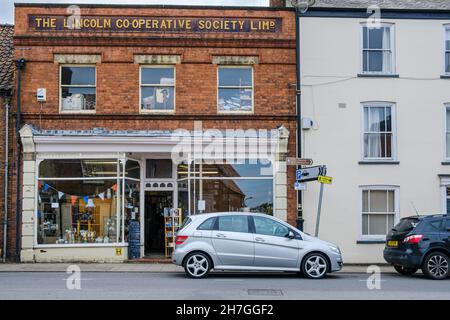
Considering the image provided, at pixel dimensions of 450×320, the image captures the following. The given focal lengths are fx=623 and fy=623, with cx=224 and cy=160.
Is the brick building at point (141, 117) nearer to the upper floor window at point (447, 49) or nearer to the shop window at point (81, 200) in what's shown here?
the shop window at point (81, 200)

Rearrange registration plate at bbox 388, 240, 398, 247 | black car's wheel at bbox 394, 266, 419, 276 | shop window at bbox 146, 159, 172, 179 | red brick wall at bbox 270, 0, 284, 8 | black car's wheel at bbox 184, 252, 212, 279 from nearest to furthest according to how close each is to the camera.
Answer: black car's wheel at bbox 184, 252, 212, 279 < registration plate at bbox 388, 240, 398, 247 < black car's wheel at bbox 394, 266, 419, 276 < shop window at bbox 146, 159, 172, 179 < red brick wall at bbox 270, 0, 284, 8

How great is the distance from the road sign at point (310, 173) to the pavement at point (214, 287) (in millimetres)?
2849

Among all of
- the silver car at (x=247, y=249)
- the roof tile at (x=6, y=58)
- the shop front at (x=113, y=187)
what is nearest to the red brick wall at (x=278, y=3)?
the shop front at (x=113, y=187)

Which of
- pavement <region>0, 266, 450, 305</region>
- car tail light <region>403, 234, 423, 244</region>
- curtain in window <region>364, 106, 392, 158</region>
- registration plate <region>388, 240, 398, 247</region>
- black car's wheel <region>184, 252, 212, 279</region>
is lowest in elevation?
pavement <region>0, 266, 450, 305</region>

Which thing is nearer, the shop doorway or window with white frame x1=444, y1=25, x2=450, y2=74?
Result: the shop doorway

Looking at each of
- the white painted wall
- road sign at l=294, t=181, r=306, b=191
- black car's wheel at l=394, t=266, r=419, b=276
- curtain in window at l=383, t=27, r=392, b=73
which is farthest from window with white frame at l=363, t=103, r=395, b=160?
black car's wheel at l=394, t=266, r=419, b=276

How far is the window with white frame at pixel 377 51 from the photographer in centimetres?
2048

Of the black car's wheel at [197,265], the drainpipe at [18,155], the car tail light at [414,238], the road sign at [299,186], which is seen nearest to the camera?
the black car's wheel at [197,265]

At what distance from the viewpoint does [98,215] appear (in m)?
19.2

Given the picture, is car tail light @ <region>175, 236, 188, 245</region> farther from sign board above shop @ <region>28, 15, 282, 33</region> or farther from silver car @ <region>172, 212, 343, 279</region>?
sign board above shop @ <region>28, 15, 282, 33</region>

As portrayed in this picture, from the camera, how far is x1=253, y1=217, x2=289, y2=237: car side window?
15031 millimetres

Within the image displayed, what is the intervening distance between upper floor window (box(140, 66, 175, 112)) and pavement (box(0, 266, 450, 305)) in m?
5.81

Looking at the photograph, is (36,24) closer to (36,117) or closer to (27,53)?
(27,53)

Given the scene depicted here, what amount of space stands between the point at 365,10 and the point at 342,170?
532cm
